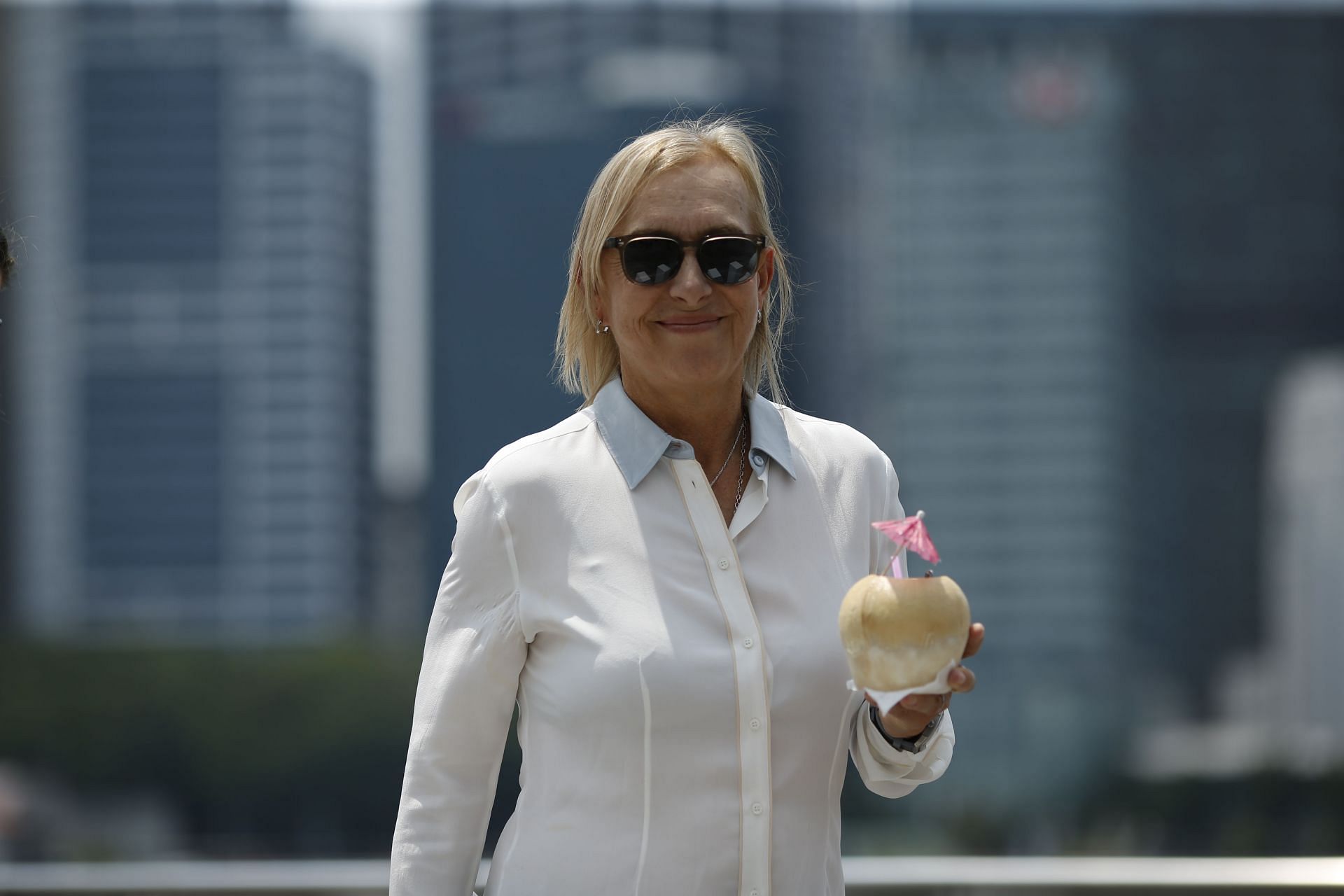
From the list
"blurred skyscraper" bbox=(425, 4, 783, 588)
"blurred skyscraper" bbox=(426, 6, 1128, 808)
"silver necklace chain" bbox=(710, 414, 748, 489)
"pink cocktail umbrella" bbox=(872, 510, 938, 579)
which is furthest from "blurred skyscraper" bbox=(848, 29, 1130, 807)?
"pink cocktail umbrella" bbox=(872, 510, 938, 579)

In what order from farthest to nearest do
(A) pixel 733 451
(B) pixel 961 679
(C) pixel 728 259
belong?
(A) pixel 733 451, (C) pixel 728 259, (B) pixel 961 679

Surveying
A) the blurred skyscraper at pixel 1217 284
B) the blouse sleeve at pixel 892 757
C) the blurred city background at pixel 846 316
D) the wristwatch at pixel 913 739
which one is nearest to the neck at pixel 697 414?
the blouse sleeve at pixel 892 757

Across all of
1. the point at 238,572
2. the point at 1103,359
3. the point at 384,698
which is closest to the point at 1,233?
the point at 384,698

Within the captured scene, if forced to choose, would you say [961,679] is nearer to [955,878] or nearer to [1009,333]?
[955,878]

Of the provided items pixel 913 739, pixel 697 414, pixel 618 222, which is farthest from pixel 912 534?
pixel 618 222

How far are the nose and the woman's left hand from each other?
52cm

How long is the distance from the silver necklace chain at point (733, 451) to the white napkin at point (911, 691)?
1.31ft

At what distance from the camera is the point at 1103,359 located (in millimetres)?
96750

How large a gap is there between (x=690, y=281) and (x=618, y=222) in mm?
137

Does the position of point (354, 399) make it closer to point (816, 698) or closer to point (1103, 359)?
point (1103, 359)

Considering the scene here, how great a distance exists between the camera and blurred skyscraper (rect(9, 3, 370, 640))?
101 metres

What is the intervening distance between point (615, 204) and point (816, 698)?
660mm

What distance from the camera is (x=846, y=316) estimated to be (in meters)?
106

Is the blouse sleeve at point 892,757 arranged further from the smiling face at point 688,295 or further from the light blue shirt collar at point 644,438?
the smiling face at point 688,295
